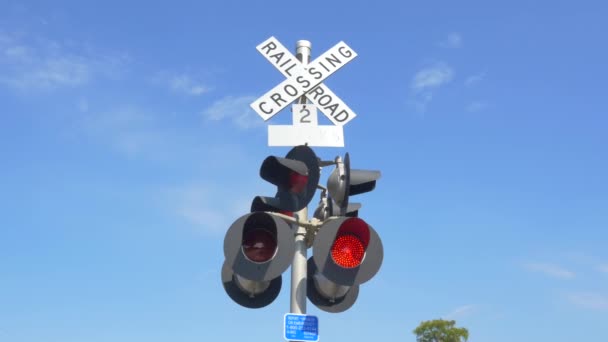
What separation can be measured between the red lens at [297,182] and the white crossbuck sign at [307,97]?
380mm

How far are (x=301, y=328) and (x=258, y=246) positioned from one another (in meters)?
0.70

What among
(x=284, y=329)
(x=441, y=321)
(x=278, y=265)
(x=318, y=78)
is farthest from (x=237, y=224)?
(x=441, y=321)

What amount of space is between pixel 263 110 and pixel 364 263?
1539 millimetres

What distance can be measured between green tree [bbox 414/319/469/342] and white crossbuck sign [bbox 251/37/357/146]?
4755 centimetres

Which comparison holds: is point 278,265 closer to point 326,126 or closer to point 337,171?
point 337,171

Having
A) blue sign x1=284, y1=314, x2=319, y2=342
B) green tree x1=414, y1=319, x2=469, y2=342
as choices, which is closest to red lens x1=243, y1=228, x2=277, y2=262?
blue sign x1=284, y1=314, x2=319, y2=342

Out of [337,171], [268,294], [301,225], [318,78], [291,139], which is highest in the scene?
[318,78]

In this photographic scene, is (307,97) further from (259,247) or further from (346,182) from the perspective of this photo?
(259,247)

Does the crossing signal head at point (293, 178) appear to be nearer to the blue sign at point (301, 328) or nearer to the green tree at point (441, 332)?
the blue sign at point (301, 328)

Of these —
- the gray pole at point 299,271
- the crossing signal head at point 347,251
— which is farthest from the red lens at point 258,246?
the gray pole at point 299,271

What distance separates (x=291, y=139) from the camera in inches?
203

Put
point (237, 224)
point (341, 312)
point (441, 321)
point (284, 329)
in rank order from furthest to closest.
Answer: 1. point (441, 321)
2. point (341, 312)
3. point (284, 329)
4. point (237, 224)

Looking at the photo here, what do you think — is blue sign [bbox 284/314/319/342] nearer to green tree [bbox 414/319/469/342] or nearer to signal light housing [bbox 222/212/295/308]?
signal light housing [bbox 222/212/295/308]

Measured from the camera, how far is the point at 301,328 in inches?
184
